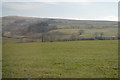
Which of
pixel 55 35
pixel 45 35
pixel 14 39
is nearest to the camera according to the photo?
pixel 14 39

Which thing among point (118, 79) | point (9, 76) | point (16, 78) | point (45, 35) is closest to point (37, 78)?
point (16, 78)

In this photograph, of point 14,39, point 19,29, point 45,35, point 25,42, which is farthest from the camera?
point 45,35

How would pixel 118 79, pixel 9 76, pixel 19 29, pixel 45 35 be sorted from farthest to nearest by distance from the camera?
pixel 45 35 < pixel 19 29 < pixel 9 76 < pixel 118 79

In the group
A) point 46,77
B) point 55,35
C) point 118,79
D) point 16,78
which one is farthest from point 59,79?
point 55,35

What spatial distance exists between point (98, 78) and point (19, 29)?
17.7m

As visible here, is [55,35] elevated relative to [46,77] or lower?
lower

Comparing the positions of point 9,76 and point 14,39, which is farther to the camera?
point 14,39

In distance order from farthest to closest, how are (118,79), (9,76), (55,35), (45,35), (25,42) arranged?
1. (55,35)
2. (45,35)
3. (25,42)
4. (9,76)
5. (118,79)

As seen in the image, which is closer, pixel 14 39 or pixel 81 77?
pixel 81 77

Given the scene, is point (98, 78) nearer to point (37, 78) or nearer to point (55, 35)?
point (37, 78)

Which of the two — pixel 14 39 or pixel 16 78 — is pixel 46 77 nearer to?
pixel 16 78

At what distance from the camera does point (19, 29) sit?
2278cm

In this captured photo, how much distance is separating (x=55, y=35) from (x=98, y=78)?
95.2 ft

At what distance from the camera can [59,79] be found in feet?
22.7
